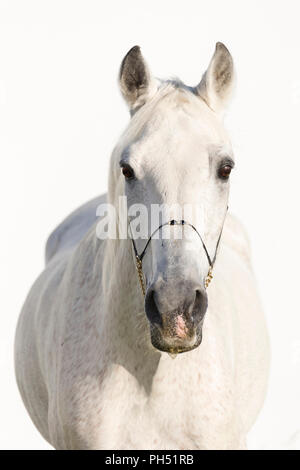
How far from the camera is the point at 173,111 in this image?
3.11 metres

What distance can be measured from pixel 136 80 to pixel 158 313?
117 centimetres

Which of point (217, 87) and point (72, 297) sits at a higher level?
point (217, 87)

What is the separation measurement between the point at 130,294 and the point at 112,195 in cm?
47

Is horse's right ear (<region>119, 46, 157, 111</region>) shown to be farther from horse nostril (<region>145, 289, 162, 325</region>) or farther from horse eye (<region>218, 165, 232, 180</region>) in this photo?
horse nostril (<region>145, 289, 162, 325</region>)

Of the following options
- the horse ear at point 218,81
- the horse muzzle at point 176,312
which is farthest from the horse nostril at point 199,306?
the horse ear at point 218,81

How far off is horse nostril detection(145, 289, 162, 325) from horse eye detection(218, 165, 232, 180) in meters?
0.60

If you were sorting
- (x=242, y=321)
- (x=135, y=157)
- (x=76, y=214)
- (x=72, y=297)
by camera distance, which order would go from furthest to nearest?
(x=76, y=214), (x=242, y=321), (x=72, y=297), (x=135, y=157)

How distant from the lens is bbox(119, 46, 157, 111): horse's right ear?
3311 millimetres

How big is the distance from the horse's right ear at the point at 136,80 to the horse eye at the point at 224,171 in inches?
21.6

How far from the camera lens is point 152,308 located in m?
2.76

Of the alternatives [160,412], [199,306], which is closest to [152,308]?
[199,306]

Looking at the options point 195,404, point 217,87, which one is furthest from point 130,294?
point 217,87

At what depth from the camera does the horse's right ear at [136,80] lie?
10.9 ft
